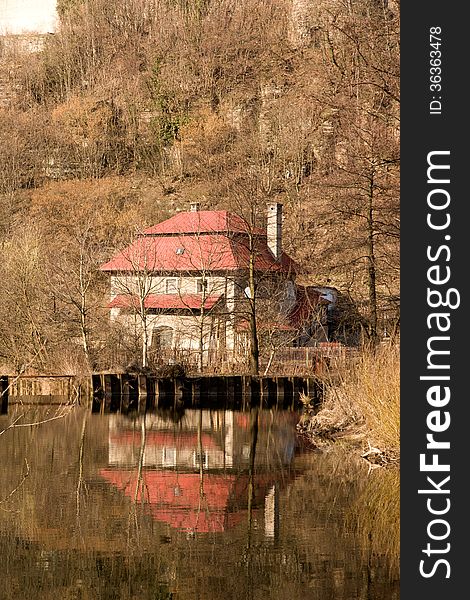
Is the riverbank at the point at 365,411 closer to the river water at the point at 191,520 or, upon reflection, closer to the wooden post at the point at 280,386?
the river water at the point at 191,520

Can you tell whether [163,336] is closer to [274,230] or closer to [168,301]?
[168,301]

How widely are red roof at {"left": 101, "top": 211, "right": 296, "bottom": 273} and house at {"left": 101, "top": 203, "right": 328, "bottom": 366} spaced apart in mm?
39

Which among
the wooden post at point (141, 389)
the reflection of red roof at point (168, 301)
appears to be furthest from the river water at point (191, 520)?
the reflection of red roof at point (168, 301)

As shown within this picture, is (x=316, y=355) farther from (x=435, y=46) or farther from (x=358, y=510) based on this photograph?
(x=435, y=46)

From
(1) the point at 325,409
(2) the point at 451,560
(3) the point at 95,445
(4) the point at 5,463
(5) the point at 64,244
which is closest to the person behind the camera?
(2) the point at 451,560

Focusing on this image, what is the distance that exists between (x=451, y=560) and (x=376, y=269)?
73.4ft

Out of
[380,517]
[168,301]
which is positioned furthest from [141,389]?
[380,517]

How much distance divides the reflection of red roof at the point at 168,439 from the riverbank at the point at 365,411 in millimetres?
1934

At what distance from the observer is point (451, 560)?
10414 millimetres

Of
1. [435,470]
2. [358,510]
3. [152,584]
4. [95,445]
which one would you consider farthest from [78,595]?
[95,445]

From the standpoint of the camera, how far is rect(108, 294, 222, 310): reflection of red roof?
4306 cm

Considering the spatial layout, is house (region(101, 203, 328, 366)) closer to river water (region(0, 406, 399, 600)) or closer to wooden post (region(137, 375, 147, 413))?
wooden post (region(137, 375, 147, 413))

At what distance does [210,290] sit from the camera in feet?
142

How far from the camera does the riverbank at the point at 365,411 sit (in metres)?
18.9
